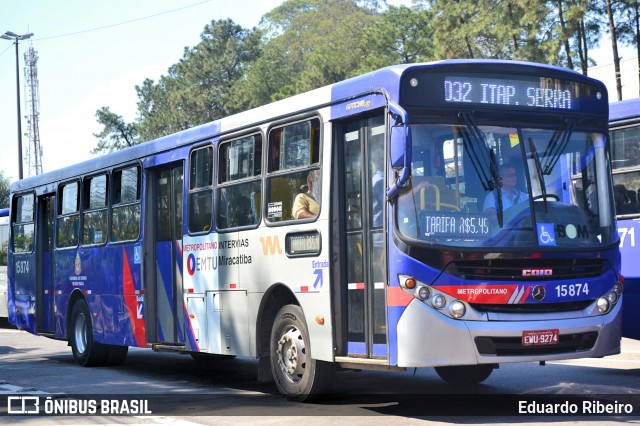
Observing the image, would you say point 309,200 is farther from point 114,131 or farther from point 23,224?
point 114,131

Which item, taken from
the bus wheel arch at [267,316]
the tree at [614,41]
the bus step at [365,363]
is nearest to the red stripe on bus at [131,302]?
the bus wheel arch at [267,316]

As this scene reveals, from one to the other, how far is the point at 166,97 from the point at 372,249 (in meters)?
80.1

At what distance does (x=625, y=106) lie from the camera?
12.5 metres

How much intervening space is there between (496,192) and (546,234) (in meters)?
0.61

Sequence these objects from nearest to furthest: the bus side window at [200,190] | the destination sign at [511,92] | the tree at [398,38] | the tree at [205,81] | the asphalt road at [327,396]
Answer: the destination sign at [511,92], the asphalt road at [327,396], the bus side window at [200,190], the tree at [398,38], the tree at [205,81]

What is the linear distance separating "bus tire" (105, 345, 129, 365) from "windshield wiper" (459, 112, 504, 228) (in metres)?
8.83

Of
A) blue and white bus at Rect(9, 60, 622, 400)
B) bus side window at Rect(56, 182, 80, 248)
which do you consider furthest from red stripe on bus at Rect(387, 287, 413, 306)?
bus side window at Rect(56, 182, 80, 248)

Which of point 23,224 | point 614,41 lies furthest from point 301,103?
point 614,41

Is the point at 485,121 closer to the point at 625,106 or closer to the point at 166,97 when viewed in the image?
the point at 625,106

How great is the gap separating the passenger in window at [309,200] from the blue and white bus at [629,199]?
3964 mm

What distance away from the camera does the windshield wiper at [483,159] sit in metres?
9.42

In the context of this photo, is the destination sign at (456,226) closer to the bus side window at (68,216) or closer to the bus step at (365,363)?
the bus step at (365,363)

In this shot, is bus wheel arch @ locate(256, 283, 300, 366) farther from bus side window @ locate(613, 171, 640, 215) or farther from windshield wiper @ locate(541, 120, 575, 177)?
bus side window @ locate(613, 171, 640, 215)

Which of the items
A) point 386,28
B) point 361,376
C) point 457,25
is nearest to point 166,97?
point 386,28
